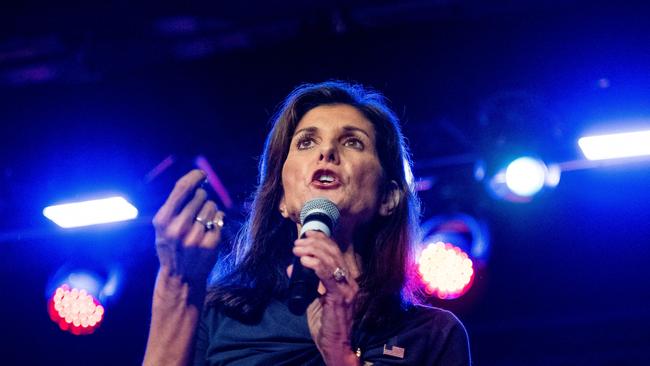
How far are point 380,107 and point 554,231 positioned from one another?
2.58 m

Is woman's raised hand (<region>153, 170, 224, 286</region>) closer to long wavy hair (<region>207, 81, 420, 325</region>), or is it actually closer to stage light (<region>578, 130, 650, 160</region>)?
long wavy hair (<region>207, 81, 420, 325</region>)

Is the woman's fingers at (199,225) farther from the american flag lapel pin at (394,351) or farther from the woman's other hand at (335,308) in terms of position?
the american flag lapel pin at (394,351)

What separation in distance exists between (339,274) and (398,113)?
2735 mm

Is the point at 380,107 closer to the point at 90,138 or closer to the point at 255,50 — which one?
the point at 255,50

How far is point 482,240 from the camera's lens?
180 inches

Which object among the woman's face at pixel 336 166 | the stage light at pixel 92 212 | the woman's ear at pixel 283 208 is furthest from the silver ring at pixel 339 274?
the stage light at pixel 92 212

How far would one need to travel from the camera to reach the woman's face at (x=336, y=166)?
2168 mm

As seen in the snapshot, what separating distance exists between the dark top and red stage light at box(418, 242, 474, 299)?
232cm

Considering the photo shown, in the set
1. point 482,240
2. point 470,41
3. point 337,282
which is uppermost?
point 470,41

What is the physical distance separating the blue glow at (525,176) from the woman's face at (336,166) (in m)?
2.07

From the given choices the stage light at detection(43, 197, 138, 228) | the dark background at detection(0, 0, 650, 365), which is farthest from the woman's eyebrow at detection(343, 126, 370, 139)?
the stage light at detection(43, 197, 138, 228)

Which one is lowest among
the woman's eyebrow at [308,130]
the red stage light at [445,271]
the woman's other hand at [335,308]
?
the woman's other hand at [335,308]

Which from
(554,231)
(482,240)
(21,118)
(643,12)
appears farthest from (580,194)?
(21,118)

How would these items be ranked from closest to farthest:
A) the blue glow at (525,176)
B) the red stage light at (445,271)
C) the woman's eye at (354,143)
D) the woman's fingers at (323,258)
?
the woman's fingers at (323,258) < the woman's eye at (354,143) < the blue glow at (525,176) < the red stage light at (445,271)
